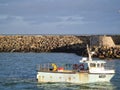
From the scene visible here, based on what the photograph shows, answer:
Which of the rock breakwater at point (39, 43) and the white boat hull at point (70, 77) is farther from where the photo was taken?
the rock breakwater at point (39, 43)

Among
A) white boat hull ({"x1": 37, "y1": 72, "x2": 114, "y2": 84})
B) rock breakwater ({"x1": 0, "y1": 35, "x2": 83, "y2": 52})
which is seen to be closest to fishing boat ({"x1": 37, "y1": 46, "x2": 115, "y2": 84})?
white boat hull ({"x1": 37, "y1": 72, "x2": 114, "y2": 84})

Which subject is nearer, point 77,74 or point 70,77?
point 77,74

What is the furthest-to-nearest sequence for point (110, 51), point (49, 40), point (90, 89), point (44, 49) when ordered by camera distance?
1. point (49, 40)
2. point (44, 49)
3. point (110, 51)
4. point (90, 89)

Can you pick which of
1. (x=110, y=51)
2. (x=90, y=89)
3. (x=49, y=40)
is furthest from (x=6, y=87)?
(x=49, y=40)

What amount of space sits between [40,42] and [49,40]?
367 centimetres

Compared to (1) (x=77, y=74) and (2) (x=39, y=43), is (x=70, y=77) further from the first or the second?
(2) (x=39, y=43)

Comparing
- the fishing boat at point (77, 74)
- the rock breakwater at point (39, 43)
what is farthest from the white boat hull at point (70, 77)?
the rock breakwater at point (39, 43)

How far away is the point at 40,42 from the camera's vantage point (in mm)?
131250

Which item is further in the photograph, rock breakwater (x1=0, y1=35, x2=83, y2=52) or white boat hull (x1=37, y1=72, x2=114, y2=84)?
rock breakwater (x1=0, y1=35, x2=83, y2=52)

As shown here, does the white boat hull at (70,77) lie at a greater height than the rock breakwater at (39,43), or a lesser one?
lesser

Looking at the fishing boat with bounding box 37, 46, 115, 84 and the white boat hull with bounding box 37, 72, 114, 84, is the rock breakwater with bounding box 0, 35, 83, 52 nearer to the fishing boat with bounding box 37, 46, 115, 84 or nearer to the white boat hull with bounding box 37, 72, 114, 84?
the fishing boat with bounding box 37, 46, 115, 84

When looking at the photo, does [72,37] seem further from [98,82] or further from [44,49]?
[98,82]

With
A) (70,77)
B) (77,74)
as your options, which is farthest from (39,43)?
(77,74)

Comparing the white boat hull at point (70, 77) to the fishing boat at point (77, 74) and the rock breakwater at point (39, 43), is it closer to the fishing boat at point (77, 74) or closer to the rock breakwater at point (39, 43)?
the fishing boat at point (77, 74)
